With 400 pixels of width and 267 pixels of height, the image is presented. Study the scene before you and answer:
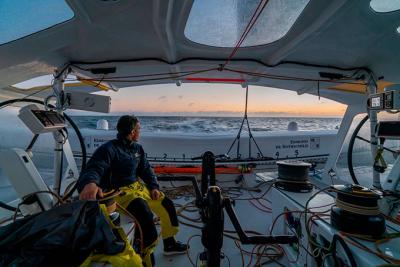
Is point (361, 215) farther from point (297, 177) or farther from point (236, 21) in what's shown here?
point (236, 21)

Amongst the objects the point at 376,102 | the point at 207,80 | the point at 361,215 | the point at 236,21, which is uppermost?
the point at 236,21

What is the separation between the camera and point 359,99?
329 cm

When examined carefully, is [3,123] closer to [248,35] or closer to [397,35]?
[248,35]

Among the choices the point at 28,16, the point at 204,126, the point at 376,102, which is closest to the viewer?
the point at 28,16

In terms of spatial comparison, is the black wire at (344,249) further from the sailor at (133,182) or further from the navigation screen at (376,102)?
the navigation screen at (376,102)

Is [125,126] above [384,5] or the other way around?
the other way around

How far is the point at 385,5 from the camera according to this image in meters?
1.43

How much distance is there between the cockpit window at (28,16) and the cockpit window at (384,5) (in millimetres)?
2032

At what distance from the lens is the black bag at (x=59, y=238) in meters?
0.79

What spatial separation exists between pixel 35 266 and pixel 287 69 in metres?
2.68

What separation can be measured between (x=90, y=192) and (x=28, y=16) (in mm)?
1304

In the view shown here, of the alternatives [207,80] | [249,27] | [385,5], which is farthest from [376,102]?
[207,80]

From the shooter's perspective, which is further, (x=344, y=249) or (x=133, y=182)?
(x=133, y=182)

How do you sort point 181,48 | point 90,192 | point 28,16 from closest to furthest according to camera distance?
1. point 90,192
2. point 28,16
3. point 181,48
